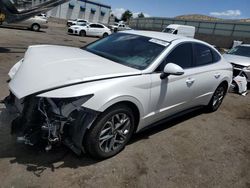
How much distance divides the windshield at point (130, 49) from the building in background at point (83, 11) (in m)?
55.0

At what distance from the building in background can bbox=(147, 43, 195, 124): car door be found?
183ft

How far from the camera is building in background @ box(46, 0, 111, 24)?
55.9m

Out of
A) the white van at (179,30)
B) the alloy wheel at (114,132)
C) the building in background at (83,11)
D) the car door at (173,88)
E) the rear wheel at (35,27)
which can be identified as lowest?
the alloy wheel at (114,132)

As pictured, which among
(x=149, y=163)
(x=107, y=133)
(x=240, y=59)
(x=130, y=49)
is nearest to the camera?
(x=107, y=133)

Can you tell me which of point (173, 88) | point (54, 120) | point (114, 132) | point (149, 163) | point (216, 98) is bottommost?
point (149, 163)

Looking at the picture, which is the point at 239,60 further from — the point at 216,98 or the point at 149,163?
the point at 149,163

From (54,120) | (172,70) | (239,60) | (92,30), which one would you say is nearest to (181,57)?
(172,70)

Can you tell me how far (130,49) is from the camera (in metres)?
3.96

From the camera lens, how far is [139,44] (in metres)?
4.02

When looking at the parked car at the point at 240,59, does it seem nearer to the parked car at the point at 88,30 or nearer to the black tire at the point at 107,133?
the black tire at the point at 107,133

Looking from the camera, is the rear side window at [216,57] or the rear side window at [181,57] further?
the rear side window at [216,57]

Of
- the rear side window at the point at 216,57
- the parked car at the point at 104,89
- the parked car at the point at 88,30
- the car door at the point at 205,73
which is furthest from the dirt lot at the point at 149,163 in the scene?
the parked car at the point at 88,30

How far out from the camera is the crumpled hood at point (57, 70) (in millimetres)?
2762

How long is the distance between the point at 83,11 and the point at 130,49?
5889 cm
